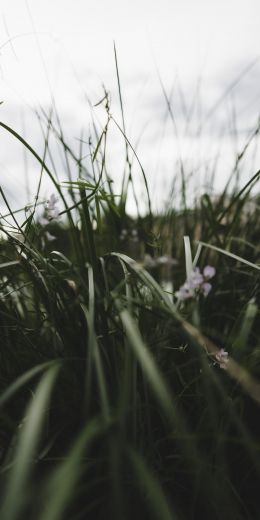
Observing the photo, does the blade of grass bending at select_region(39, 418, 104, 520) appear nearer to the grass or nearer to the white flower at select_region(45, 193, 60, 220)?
the grass

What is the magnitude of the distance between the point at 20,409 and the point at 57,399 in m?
0.08

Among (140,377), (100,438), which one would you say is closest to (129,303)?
(140,377)

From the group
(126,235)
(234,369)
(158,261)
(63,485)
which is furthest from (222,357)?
(126,235)

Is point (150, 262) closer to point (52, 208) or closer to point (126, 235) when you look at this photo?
point (52, 208)

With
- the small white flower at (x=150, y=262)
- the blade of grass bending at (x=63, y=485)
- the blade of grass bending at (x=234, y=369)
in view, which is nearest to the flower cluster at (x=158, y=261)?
the small white flower at (x=150, y=262)

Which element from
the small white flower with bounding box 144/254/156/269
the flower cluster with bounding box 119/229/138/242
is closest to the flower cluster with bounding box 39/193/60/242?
the small white flower with bounding box 144/254/156/269

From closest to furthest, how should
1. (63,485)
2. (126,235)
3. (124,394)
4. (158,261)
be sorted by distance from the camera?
(63,485), (124,394), (158,261), (126,235)

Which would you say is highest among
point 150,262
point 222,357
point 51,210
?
point 51,210

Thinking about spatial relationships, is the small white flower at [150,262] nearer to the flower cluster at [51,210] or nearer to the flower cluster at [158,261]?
the flower cluster at [158,261]

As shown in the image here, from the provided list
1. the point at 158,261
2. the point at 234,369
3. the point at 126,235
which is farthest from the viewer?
the point at 126,235

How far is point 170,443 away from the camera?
0.81 meters

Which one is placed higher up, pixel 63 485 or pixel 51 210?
pixel 51 210

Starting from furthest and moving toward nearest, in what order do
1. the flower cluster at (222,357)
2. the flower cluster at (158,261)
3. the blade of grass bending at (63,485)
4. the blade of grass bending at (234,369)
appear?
the flower cluster at (158,261), the flower cluster at (222,357), the blade of grass bending at (234,369), the blade of grass bending at (63,485)

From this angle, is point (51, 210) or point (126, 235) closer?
point (51, 210)
